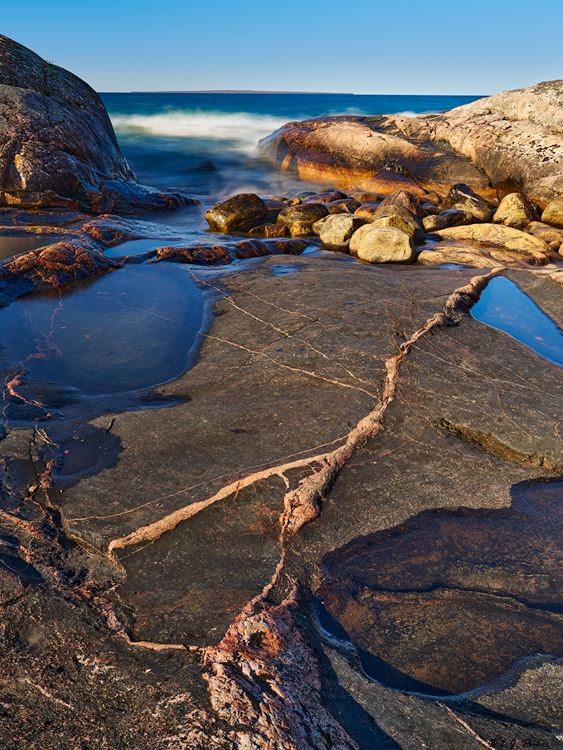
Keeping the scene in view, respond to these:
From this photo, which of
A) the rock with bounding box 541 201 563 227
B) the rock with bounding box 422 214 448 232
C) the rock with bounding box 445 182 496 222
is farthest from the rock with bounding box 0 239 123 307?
the rock with bounding box 541 201 563 227

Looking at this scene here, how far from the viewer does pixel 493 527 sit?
8.96 ft

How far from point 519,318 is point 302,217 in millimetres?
5563

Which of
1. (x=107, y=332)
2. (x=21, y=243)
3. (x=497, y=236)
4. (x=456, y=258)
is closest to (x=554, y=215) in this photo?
(x=497, y=236)

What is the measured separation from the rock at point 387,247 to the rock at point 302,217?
7.08 ft

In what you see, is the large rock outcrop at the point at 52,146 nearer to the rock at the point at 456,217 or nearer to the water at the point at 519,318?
the rock at the point at 456,217

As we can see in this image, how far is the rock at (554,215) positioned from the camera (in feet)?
Answer: 35.9

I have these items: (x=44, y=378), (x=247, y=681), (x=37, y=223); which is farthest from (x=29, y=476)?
(x=37, y=223)

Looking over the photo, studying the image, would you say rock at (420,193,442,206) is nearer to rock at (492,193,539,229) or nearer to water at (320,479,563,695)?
rock at (492,193,539,229)

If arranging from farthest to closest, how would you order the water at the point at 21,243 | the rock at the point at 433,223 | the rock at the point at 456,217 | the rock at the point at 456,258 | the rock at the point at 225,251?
the rock at the point at 456,217 < the rock at the point at 433,223 < the rock at the point at 456,258 < the rock at the point at 225,251 < the water at the point at 21,243

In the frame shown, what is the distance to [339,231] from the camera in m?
9.05

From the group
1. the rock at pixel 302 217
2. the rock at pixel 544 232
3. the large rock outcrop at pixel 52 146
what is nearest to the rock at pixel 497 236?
the rock at pixel 544 232

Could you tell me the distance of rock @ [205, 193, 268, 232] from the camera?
34.7ft

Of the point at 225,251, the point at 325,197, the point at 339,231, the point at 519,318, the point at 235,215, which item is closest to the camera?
the point at 519,318

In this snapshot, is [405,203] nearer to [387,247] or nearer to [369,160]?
[387,247]
